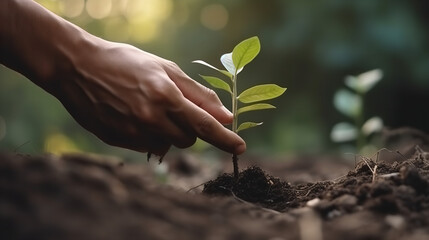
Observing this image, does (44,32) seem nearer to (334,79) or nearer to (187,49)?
(334,79)

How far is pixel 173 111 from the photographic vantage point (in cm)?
161

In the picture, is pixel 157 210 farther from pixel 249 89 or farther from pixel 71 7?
pixel 71 7

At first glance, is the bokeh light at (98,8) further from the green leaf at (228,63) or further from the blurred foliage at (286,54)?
the green leaf at (228,63)

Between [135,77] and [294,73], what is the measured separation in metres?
4.51

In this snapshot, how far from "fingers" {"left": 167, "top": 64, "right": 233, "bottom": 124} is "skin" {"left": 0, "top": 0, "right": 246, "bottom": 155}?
8 cm

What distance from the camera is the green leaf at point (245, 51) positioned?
1.53 metres

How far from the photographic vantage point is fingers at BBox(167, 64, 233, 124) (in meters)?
1.75

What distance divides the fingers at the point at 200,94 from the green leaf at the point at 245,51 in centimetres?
19

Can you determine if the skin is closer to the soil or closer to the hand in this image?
the hand

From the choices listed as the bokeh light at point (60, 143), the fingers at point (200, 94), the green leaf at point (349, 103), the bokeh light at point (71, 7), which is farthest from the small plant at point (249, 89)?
the bokeh light at point (71, 7)

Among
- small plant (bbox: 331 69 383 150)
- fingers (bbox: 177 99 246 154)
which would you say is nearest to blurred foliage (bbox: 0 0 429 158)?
small plant (bbox: 331 69 383 150)

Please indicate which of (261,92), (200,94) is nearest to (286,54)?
(200,94)

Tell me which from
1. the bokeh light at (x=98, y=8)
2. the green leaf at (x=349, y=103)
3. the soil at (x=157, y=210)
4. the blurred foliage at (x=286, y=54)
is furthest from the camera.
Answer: the bokeh light at (x=98, y=8)

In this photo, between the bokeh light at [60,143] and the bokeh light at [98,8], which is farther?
the bokeh light at [98,8]
